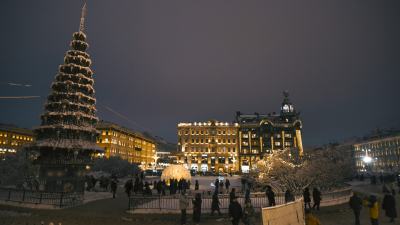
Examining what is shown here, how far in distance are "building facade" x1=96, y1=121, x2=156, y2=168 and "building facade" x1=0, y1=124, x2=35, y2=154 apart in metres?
25.7

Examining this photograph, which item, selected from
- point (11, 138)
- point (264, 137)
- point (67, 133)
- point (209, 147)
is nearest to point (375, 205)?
point (67, 133)

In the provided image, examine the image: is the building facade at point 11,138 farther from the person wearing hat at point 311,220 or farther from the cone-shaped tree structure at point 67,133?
the person wearing hat at point 311,220

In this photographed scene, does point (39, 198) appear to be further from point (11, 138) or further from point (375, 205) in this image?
point (11, 138)

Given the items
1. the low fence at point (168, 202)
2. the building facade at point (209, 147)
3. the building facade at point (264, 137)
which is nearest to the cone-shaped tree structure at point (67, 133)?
the low fence at point (168, 202)

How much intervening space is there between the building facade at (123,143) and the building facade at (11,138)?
84.3 ft

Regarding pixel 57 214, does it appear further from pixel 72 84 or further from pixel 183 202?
pixel 72 84

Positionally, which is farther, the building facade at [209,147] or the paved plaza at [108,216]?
the building facade at [209,147]

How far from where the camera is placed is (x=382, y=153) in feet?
265

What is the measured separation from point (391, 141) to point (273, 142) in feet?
119

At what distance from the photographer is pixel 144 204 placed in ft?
52.4

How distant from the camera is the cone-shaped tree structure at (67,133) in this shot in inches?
868

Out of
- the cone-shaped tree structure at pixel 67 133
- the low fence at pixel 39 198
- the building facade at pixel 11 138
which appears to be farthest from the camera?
the building facade at pixel 11 138

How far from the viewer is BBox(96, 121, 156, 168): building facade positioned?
7662 cm

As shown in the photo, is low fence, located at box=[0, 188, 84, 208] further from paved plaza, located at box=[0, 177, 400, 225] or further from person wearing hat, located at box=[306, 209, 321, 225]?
person wearing hat, located at box=[306, 209, 321, 225]
